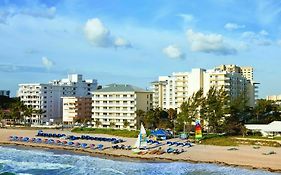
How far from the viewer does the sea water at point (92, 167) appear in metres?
43.8

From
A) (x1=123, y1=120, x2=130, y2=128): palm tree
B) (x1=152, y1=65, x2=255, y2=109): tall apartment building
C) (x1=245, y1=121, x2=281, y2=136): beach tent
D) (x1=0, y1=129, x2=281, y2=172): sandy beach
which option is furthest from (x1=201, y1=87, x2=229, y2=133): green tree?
(x1=123, y1=120, x2=130, y2=128): palm tree

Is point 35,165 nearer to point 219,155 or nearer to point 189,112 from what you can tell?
point 219,155

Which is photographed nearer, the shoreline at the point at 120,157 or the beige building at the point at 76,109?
the shoreline at the point at 120,157

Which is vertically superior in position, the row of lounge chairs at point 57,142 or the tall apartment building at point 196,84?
the tall apartment building at point 196,84

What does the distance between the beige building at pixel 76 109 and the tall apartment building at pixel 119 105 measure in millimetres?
15048

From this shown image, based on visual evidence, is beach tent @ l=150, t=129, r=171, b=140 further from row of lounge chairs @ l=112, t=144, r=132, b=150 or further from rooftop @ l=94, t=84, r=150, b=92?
rooftop @ l=94, t=84, r=150, b=92

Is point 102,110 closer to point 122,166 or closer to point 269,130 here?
point 269,130

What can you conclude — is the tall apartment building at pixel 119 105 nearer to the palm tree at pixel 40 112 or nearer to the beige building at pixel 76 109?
the beige building at pixel 76 109

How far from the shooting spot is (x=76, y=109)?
114812 millimetres

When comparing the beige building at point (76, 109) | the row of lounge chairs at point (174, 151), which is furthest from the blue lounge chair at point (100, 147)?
the beige building at point (76, 109)

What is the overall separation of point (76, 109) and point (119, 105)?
21.8m

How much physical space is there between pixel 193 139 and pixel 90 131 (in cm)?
2712

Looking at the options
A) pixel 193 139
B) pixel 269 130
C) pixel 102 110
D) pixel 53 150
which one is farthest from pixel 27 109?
pixel 269 130

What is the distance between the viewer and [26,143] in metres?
71.1
